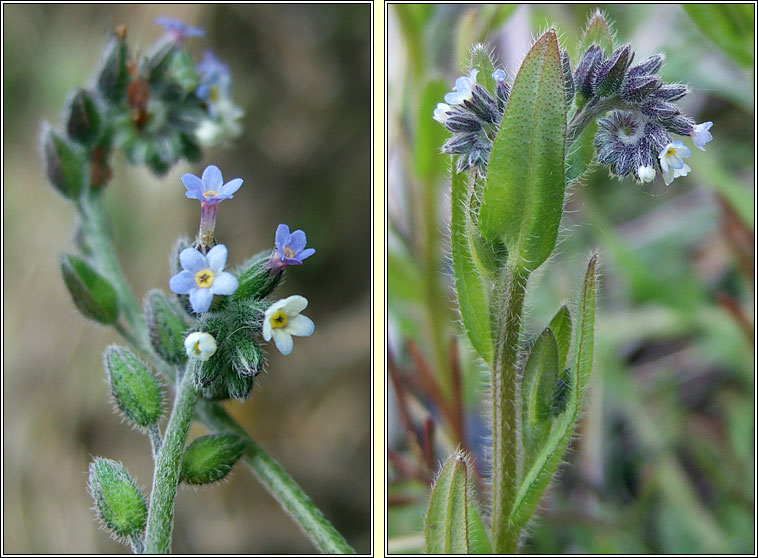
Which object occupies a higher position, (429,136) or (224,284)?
(429,136)

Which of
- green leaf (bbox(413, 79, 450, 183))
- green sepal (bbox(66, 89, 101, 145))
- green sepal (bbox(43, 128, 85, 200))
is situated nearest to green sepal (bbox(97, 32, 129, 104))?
green sepal (bbox(66, 89, 101, 145))

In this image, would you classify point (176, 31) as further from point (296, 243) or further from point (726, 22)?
point (726, 22)

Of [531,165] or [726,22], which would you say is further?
[726,22]

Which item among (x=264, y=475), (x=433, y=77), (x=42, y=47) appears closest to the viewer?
(x=264, y=475)

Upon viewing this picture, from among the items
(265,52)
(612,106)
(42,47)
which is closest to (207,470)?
(612,106)

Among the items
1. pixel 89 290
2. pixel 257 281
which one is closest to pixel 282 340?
pixel 257 281

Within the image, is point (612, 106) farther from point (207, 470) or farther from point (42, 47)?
point (42, 47)
